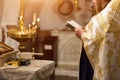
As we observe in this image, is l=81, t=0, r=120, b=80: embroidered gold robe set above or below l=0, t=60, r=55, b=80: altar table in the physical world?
above

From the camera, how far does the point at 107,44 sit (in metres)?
1.71

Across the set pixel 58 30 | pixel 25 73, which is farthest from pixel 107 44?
pixel 58 30

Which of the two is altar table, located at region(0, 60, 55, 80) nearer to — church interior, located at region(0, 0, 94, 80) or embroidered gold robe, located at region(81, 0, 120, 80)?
embroidered gold robe, located at region(81, 0, 120, 80)

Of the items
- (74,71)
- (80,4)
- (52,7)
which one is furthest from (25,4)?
(74,71)

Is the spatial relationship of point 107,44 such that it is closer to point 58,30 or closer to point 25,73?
point 25,73

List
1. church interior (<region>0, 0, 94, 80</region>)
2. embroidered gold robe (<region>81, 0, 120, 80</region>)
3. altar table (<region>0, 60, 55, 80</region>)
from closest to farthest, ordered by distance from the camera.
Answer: embroidered gold robe (<region>81, 0, 120, 80</region>)
altar table (<region>0, 60, 55, 80</region>)
church interior (<region>0, 0, 94, 80</region>)

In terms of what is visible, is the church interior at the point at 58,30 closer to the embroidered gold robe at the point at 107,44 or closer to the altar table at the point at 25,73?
the altar table at the point at 25,73

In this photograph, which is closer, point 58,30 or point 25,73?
point 25,73

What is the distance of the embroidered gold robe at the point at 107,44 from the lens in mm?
1706

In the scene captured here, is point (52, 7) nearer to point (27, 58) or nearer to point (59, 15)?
point (59, 15)

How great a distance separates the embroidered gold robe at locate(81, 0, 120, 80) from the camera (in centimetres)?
171

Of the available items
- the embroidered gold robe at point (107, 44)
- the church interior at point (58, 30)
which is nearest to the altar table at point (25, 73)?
the embroidered gold robe at point (107, 44)

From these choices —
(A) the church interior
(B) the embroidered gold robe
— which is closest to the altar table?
(B) the embroidered gold robe

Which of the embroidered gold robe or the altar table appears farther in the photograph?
the altar table
